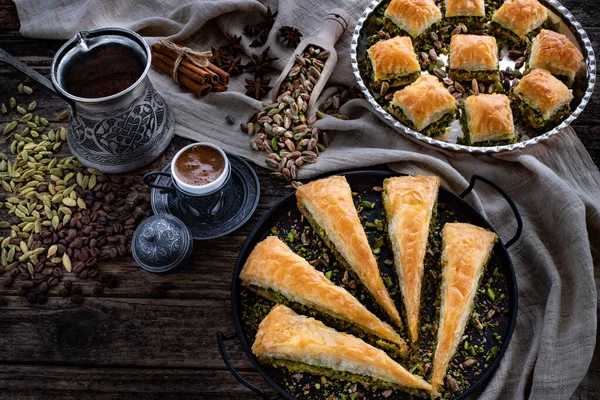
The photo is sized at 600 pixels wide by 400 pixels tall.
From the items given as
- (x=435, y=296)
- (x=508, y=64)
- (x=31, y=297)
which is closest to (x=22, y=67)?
(x=31, y=297)

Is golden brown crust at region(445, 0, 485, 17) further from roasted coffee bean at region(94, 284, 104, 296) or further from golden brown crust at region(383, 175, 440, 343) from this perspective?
roasted coffee bean at region(94, 284, 104, 296)

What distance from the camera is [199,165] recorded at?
3.81 metres

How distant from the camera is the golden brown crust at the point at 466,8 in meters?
4.57

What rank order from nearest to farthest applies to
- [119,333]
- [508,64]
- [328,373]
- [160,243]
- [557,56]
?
1. [328,373]
2. [160,243]
3. [119,333]
4. [557,56]
5. [508,64]

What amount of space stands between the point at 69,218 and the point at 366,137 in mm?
2245

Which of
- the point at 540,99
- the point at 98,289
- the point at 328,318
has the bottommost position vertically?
the point at 98,289

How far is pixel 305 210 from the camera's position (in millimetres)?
3881

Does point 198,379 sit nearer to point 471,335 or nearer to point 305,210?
point 305,210

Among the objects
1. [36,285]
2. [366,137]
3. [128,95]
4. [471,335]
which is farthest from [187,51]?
[471,335]

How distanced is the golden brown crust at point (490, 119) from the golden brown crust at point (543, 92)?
0.53ft

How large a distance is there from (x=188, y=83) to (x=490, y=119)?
2271 mm

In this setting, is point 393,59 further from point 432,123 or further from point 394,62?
point 432,123

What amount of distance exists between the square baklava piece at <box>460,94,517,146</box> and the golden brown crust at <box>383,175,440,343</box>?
1.88 ft

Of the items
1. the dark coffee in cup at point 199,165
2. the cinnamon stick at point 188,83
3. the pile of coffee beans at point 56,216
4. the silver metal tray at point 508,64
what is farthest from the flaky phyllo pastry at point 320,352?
the cinnamon stick at point 188,83
